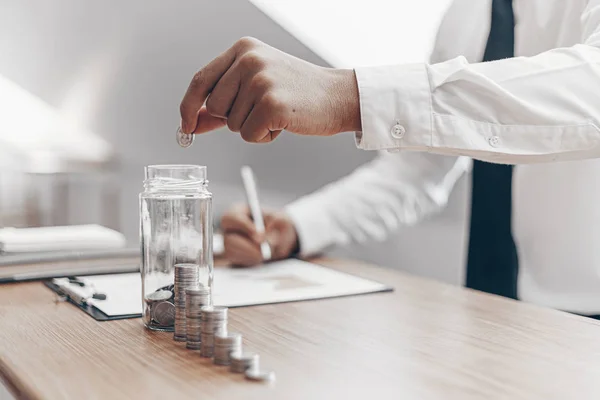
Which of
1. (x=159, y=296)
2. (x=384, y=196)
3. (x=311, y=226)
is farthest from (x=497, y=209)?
(x=159, y=296)

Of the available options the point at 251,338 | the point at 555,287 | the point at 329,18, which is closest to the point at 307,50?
the point at 329,18

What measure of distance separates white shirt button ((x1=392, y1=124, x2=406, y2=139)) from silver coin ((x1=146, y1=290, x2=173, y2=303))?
36 cm

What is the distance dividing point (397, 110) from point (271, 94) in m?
0.19

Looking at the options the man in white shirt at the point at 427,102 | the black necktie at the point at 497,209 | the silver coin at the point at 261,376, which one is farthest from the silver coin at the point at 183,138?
the black necktie at the point at 497,209

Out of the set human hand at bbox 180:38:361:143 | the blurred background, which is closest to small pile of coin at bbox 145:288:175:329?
human hand at bbox 180:38:361:143

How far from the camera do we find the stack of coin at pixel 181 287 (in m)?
0.83

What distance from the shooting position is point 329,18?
2.08 meters

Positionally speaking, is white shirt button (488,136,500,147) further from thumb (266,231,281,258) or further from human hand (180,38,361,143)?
thumb (266,231,281,258)

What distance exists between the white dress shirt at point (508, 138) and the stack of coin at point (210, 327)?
33 cm

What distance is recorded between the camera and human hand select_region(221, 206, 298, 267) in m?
Result: 1.40

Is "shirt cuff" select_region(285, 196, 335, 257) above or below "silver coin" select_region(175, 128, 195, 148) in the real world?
below

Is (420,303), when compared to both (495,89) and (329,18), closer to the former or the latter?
(495,89)

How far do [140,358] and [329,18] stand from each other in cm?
151

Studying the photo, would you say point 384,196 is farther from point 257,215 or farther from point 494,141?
point 494,141
